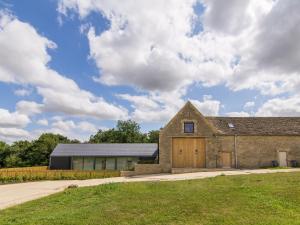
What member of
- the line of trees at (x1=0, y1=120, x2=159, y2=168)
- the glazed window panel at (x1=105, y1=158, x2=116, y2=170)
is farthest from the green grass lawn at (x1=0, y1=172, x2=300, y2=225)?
the line of trees at (x1=0, y1=120, x2=159, y2=168)

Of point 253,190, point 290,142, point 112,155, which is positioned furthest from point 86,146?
point 253,190

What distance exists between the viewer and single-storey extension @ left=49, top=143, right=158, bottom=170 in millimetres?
38375

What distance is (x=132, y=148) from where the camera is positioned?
40.1 m

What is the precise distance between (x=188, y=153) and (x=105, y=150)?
13.5 m

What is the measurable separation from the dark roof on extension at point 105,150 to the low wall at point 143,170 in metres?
8.38

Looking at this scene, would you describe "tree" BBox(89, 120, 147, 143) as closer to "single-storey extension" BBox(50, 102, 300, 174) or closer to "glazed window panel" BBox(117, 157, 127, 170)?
"glazed window panel" BBox(117, 157, 127, 170)

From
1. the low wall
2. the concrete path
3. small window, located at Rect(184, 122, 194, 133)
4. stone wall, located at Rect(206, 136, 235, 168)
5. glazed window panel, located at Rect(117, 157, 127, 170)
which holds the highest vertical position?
small window, located at Rect(184, 122, 194, 133)

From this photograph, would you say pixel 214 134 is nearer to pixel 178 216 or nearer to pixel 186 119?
pixel 186 119

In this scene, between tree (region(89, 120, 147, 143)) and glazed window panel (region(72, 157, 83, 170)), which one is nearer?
glazed window panel (region(72, 157, 83, 170))

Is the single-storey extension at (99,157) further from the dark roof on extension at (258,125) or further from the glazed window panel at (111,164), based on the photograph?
the dark roof on extension at (258,125)

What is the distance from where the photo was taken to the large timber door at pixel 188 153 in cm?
3016

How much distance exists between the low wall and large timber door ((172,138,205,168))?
5.78 ft

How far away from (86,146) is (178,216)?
31967 mm

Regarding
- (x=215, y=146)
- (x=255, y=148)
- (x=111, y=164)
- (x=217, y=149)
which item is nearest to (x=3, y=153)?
(x=111, y=164)
